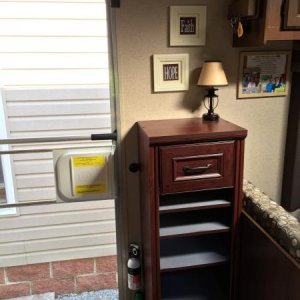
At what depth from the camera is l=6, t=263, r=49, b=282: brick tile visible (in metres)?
2.12

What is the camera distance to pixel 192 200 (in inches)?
60.7

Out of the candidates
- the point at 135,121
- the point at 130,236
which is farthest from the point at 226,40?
the point at 130,236

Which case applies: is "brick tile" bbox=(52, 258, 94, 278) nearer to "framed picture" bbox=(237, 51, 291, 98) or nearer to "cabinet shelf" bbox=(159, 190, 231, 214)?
"cabinet shelf" bbox=(159, 190, 231, 214)

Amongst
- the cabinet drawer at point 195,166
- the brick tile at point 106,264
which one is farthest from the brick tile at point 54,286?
the cabinet drawer at point 195,166

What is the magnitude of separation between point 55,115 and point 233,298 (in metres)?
1.32

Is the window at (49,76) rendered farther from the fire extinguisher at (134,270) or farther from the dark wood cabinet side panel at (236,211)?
the dark wood cabinet side panel at (236,211)

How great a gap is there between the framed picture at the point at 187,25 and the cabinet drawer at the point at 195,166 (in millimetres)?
596

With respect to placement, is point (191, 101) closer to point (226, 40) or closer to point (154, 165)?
point (226, 40)

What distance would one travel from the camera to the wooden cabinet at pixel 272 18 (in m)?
1.39

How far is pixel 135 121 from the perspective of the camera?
5.73 feet

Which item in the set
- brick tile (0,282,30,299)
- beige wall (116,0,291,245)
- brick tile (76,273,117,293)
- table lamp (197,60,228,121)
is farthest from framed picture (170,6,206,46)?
brick tile (0,282,30,299)

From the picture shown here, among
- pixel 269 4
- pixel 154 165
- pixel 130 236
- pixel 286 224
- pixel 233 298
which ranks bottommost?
pixel 233 298

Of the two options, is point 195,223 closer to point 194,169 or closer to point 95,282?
point 194,169

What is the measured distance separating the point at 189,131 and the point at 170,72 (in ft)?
1.39
